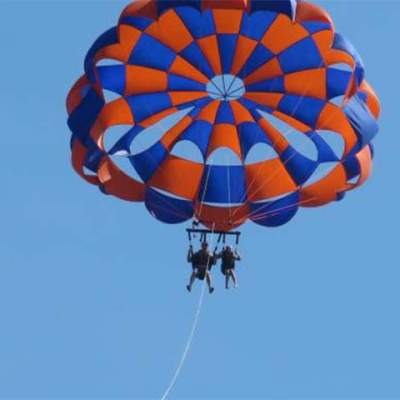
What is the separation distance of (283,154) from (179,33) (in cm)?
248

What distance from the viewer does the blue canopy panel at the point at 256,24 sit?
28.0m

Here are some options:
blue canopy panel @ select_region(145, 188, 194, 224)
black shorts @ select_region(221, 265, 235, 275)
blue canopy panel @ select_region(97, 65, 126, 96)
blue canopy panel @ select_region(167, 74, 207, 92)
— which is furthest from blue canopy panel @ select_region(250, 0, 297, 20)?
black shorts @ select_region(221, 265, 235, 275)

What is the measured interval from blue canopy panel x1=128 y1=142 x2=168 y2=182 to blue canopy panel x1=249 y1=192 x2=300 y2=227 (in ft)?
5.21

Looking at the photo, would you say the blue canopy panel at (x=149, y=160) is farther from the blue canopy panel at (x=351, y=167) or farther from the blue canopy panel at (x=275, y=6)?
the blue canopy panel at (x=275, y=6)

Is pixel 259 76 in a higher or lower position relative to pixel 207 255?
higher

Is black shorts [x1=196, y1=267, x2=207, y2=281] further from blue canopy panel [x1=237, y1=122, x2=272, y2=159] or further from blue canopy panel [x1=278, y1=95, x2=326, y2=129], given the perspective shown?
Result: blue canopy panel [x1=278, y1=95, x2=326, y2=129]

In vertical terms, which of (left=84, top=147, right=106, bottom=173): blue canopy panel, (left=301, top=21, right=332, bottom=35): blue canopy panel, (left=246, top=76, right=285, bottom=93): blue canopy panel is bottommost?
(left=84, top=147, right=106, bottom=173): blue canopy panel

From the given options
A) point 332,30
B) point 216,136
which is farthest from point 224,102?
point 332,30

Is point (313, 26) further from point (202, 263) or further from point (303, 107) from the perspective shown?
point (202, 263)

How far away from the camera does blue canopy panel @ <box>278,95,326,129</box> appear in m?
28.3

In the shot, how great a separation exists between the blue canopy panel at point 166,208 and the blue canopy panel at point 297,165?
159cm

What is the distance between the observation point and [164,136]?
29.1 meters

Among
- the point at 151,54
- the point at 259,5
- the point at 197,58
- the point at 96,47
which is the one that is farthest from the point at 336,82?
the point at 96,47

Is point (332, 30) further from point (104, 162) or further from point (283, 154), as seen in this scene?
point (104, 162)
